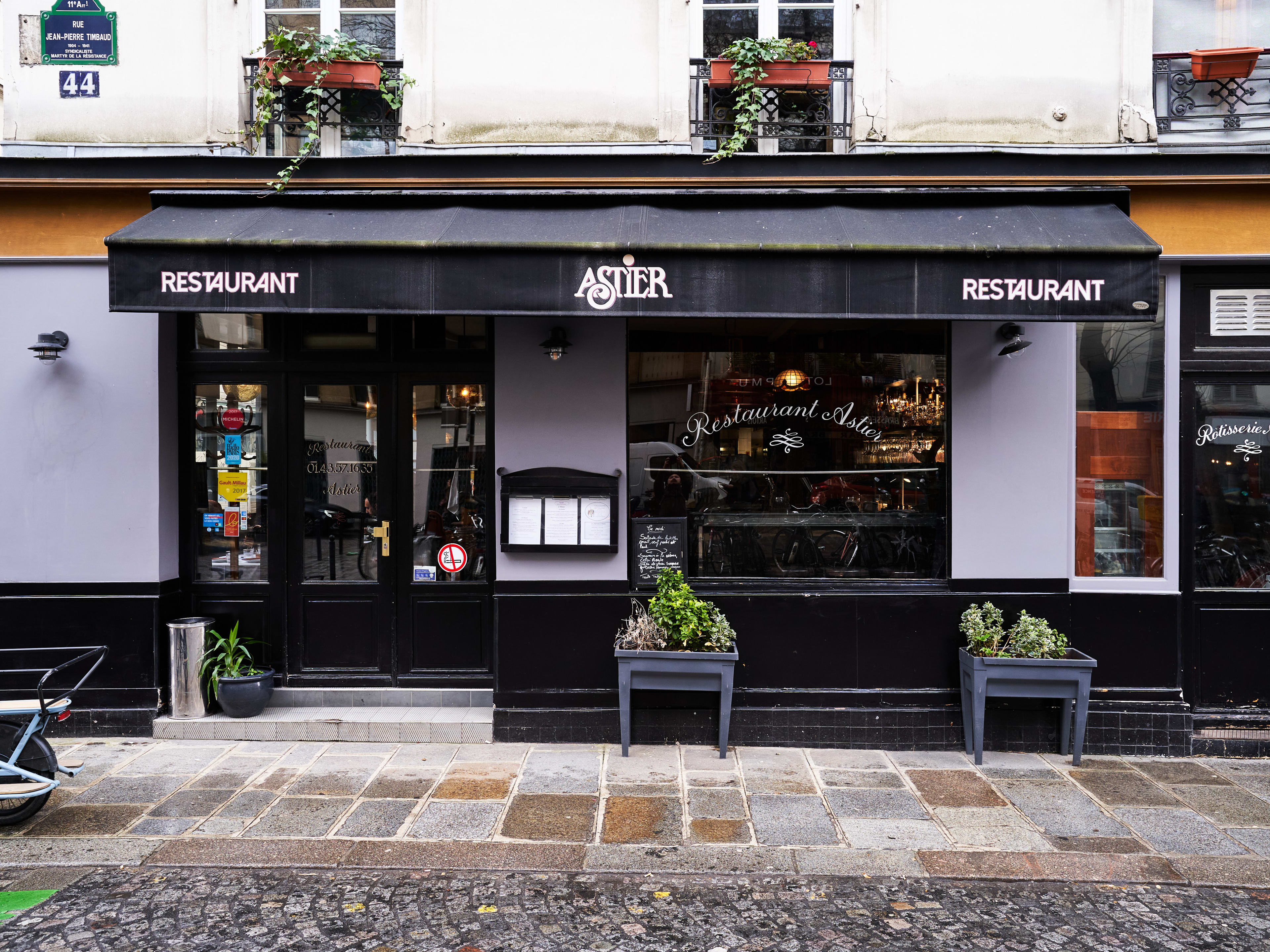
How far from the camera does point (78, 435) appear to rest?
639cm

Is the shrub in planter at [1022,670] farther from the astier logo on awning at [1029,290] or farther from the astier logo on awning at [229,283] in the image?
the astier logo on awning at [229,283]

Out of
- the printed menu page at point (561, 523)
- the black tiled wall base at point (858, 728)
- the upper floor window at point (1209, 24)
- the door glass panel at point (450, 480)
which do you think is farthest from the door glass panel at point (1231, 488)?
the door glass panel at point (450, 480)

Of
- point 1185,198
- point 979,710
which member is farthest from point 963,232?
point 979,710

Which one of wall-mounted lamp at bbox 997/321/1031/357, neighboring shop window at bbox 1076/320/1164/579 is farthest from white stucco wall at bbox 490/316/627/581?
neighboring shop window at bbox 1076/320/1164/579

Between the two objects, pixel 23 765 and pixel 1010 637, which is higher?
pixel 1010 637

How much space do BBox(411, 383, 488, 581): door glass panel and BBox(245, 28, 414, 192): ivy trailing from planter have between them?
6.77 feet

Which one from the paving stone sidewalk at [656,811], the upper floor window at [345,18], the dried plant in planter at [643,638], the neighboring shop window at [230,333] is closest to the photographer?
the paving stone sidewalk at [656,811]

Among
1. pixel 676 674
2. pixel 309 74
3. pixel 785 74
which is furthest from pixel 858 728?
pixel 309 74

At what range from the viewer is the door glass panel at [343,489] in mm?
6859

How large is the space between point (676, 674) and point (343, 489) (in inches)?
127

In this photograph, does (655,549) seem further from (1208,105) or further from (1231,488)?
(1208,105)

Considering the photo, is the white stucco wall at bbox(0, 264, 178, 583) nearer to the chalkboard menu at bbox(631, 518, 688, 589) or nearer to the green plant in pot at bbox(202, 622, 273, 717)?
the green plant in pot at bbox(202, 622, 273, 717)

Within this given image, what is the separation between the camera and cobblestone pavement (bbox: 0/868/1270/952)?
12.2 feet

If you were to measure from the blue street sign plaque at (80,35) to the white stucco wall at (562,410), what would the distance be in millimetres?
3822
